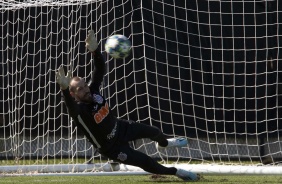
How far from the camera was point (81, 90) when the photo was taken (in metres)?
8.59

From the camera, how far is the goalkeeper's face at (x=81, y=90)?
858 centimetres

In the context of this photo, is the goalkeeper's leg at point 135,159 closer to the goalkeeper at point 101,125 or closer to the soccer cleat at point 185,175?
the goalkeeper at point 101,125

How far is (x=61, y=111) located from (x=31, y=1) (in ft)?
6.25

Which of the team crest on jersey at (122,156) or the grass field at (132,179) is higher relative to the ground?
the team crest on jersey at (122,156)

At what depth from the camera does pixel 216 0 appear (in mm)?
12289

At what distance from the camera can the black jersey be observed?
856 centimetres

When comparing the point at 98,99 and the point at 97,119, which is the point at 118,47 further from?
the point at 97,119

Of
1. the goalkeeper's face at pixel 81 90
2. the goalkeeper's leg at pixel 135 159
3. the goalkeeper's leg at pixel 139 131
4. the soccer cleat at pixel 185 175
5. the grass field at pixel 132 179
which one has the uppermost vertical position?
the goalkeeper's face at pixel 81 90

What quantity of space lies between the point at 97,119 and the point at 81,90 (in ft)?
1.23

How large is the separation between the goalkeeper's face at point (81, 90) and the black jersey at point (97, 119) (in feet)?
0.20

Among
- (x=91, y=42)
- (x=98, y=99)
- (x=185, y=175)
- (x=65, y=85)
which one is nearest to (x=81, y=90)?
(x=98, y=99)

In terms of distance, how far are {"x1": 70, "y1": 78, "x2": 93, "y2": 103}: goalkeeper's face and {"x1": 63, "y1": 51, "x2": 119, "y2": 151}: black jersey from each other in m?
0.06

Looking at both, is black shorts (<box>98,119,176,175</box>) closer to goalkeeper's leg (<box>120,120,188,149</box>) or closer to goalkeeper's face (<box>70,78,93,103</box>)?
goalkeeper's leg (<box>120,120,188,149</box>)

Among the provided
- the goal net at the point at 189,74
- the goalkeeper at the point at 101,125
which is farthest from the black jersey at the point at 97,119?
the goal net at the point at 189,74
